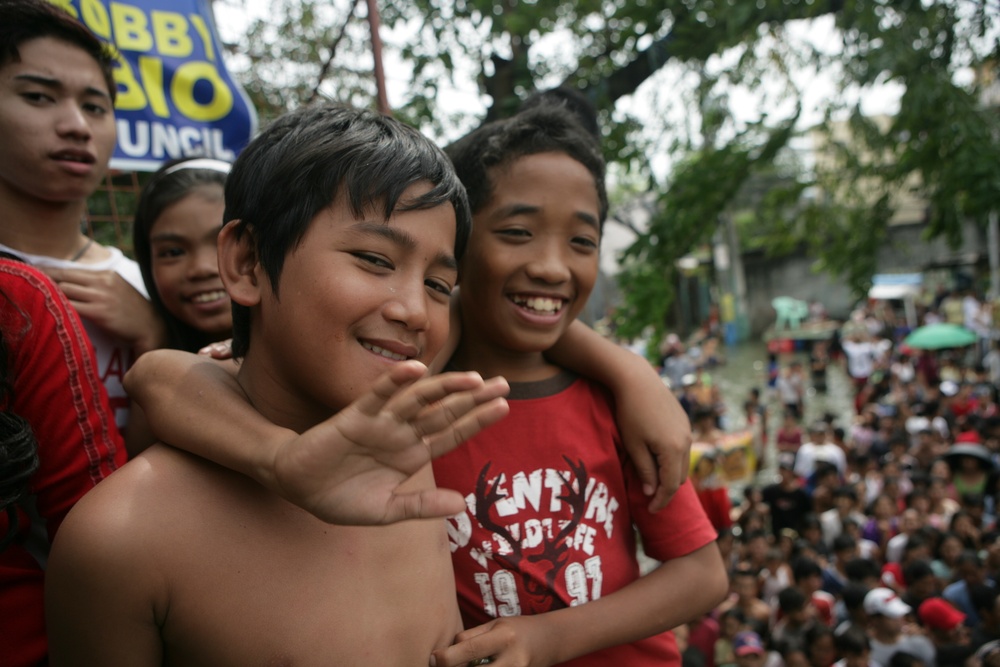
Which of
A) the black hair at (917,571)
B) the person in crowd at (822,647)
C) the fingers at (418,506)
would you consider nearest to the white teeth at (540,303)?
the fingers at (418,506)

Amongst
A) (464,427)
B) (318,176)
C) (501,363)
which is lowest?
(464,427)

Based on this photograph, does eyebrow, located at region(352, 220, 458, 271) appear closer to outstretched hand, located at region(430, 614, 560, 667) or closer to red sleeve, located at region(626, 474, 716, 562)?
outstretched hand, located at region(430, 614, 560, 667)

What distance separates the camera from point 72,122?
66.4 inches

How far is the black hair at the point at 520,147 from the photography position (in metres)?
1.82

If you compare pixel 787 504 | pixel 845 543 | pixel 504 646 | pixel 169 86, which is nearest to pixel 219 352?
pixel 504 646

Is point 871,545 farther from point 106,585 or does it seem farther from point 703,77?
point 106,585

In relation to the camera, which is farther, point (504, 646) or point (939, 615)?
point (939, 615)

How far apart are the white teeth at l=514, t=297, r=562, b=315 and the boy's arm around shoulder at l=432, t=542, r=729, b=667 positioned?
26.9 inches

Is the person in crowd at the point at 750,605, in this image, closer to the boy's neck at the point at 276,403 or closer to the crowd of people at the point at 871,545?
the crowd of people at the point at 871,545

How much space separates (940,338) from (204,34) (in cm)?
1416

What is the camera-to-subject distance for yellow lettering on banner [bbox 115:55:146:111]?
305 cm

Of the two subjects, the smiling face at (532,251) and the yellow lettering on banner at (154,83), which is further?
the yellow lettering on banner at (154,83)

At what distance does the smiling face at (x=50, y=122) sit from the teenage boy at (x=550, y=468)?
0.91 meters

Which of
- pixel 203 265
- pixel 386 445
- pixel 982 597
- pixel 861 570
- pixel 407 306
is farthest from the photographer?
pixel 861 570
